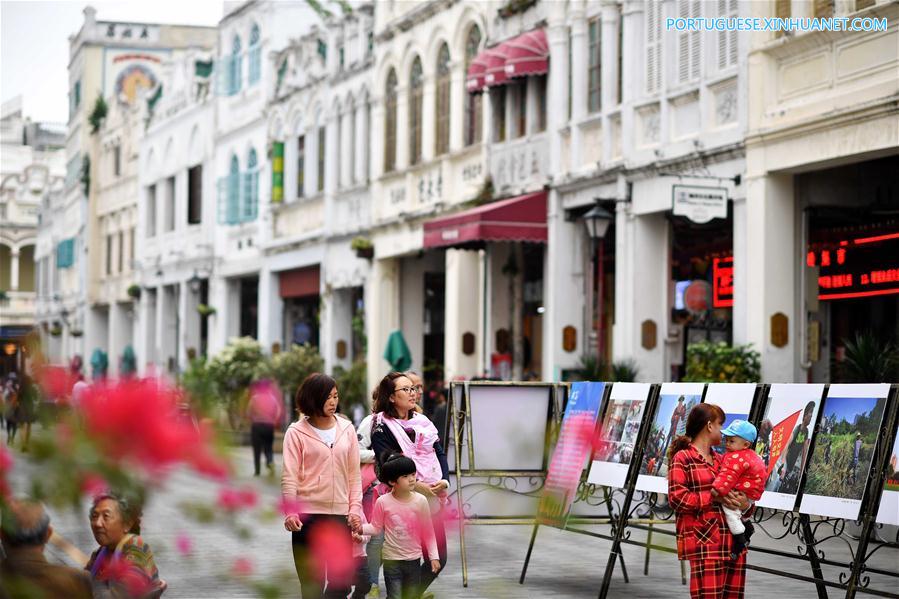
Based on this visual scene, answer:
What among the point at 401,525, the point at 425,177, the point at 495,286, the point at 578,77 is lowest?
the point at 401,525

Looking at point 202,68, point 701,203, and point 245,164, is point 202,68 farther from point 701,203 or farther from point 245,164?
point 701,203

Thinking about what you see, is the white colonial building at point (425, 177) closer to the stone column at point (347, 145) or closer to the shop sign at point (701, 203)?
the stone column at point (347, 145)

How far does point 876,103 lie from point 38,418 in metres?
15.8

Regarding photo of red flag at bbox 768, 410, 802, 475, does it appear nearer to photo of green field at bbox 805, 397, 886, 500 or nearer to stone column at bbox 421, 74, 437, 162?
photo of green field at bbox 805, 397, 886, 500

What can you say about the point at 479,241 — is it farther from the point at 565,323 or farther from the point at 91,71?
the point at 91,71

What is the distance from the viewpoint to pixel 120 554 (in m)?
5.09

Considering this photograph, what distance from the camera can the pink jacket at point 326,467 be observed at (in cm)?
884

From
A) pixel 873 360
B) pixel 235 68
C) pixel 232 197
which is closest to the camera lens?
pixel 873 360

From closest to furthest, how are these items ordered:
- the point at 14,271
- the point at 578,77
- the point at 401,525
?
the point at 401,525 < the point at 578,77 < the point at 14,271

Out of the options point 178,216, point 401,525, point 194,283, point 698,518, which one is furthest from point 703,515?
point 178,216

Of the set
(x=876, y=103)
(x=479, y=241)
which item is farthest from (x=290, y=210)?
(x=876, y=103)

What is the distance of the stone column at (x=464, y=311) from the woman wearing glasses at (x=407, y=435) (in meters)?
19.0

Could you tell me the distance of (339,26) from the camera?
1442 inches

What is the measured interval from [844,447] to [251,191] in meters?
34.2
